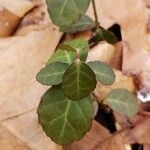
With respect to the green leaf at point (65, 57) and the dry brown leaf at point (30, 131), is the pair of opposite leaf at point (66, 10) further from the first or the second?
the dry brown leaf at point (30, 131)

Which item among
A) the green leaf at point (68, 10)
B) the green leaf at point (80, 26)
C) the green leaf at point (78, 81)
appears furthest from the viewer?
the green leaf at point (80, 26)

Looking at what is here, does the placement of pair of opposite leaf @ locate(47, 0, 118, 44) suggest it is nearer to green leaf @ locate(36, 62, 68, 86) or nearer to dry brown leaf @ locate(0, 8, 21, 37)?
green leaf @ locate(36, 62, 68, 86)

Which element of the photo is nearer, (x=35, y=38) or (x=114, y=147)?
(x=114, y=147)

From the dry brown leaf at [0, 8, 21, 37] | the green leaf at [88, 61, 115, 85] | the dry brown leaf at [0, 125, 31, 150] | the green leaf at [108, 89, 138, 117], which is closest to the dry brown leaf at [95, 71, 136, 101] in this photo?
the green leaf at [108, 89, 138, 117]

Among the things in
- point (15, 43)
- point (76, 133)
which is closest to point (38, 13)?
point (15, 43)

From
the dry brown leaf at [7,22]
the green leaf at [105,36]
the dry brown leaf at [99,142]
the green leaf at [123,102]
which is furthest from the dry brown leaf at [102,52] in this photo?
the dry brown leaf at [7,22]

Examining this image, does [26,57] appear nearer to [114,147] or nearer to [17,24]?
[17,24]

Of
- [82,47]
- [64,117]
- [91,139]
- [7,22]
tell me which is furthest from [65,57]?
[7,22]
